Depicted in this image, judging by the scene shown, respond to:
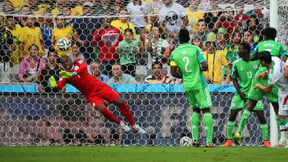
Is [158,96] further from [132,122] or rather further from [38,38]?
[38,38]

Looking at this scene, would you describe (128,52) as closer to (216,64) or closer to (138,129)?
(216,64)

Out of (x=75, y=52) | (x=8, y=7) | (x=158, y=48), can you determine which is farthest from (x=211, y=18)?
(x=8, y=7)

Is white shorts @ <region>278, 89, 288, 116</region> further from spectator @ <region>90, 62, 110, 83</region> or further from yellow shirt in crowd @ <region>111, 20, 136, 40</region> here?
yellow shirt in crowd @ <region>111, 20, 136, 40</region>

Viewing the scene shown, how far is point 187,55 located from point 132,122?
5.86 ft

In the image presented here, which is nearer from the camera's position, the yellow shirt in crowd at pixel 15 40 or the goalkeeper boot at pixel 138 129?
the goalkeeper boot at pixel 138 129

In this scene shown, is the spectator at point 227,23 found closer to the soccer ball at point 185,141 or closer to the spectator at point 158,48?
the spectator at point 158,48

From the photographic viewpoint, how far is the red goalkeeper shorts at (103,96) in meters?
9.90

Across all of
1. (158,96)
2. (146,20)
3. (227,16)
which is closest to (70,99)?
(158,96)

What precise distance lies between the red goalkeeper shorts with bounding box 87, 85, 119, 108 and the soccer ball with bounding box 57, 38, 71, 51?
159 cm

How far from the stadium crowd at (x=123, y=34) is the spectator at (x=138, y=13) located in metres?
0.02

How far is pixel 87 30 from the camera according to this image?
453 inches

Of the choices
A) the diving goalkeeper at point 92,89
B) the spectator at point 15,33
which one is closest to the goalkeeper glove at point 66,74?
the diving goalkeeper at point 92,89

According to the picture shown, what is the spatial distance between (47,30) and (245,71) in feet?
13.6

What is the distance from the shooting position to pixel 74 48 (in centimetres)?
1130
